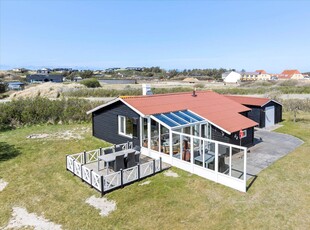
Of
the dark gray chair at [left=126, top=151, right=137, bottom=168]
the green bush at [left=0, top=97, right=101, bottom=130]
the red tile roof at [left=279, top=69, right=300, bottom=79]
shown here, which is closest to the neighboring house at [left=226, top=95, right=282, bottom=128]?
the dark gray chair at [left=126, top=151, right=137, bottom=168]

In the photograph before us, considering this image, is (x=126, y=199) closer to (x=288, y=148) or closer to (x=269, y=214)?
(x=269, y=214)

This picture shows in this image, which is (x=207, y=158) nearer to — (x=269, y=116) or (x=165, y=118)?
(x=165, y=118)

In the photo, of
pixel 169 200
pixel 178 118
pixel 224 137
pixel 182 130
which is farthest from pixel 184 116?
pixel 169 200

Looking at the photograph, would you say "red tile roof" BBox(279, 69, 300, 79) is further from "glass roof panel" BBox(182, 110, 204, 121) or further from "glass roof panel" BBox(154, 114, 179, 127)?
"glass roof panel" BBox(154, 114, 179, 127)

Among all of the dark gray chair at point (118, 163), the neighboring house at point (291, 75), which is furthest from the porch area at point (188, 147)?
the neighboring house at point (291, 75)

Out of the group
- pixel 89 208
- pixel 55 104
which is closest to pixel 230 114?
pixel 89 208

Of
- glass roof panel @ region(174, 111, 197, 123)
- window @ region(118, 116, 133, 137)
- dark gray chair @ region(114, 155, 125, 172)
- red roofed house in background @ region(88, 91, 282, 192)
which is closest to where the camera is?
dark gray chair @ region(114, 155, 125, 172)

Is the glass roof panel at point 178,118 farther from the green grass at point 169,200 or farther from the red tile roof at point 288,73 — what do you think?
the red tile roof at point 288,73
